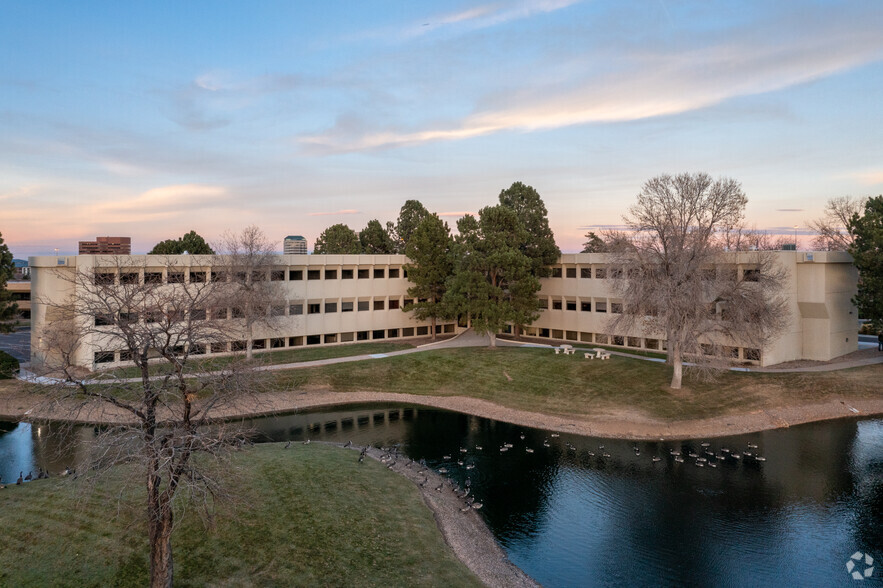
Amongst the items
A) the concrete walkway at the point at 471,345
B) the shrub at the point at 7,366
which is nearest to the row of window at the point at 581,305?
the concrete walkway at the point at 471,345

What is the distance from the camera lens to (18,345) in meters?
57.9

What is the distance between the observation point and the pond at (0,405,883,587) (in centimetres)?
1906

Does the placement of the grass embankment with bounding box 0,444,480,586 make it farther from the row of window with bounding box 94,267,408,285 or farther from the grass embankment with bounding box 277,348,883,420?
the row of window with bounding box 94,267,408,285

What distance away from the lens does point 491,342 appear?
5009 centimetres

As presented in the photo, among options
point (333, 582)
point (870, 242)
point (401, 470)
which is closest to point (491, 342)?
point (401, 470)

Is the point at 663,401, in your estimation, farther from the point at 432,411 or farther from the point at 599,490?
the point at 432,411

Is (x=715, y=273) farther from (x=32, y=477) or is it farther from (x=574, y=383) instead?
(x=32, y=477)

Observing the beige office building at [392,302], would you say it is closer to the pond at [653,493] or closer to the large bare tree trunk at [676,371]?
the large bare tree trunk at [676,371]

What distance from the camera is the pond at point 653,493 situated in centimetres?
1906

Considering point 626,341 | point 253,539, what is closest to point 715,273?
point 626,341

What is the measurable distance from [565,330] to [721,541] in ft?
118

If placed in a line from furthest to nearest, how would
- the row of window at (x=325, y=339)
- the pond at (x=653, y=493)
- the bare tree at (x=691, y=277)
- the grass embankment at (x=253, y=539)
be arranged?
the row of window at (x=325, y=339) → the bare tree at (x=691, y=277) → the pond at (x=653, y=493) → the grass embankment at (x=253, y=539)

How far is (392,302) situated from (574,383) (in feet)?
80.4

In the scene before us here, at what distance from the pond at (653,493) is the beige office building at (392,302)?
11.2 m
